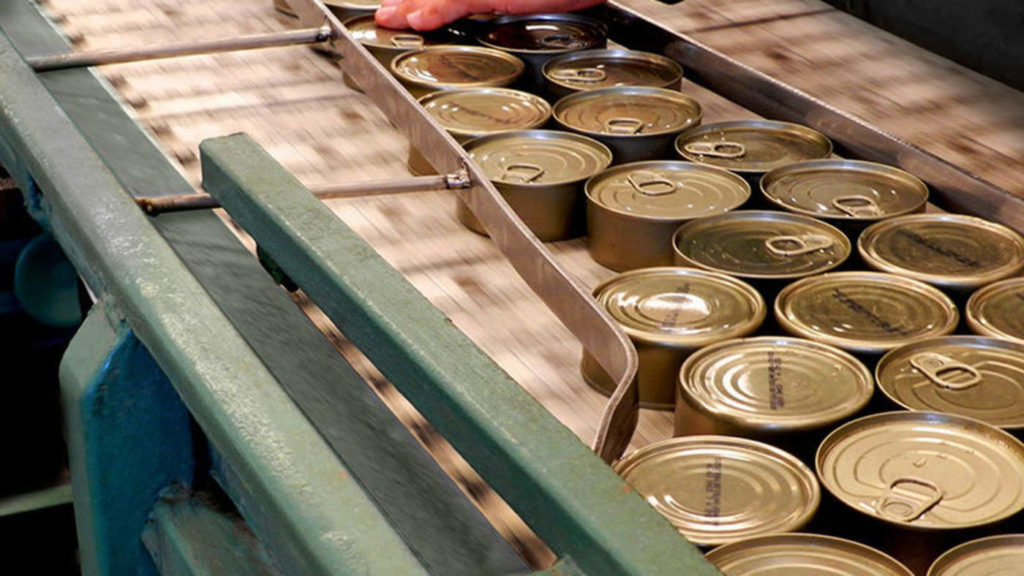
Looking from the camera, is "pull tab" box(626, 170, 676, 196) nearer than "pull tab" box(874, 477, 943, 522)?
No

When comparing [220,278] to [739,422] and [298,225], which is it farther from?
[739,422]

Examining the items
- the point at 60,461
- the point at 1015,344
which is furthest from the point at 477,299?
the point at 60,461

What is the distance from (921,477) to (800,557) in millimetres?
172

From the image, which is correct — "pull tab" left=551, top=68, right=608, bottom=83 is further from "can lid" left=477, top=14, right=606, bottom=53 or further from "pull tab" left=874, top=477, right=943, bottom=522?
"pull tab" left=874, top=477, right=943, bottom=522

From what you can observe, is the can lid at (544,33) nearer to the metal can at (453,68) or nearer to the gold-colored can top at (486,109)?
the metal can at (453,68)

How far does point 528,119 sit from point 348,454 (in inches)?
39.0

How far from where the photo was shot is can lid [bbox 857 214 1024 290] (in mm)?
1665

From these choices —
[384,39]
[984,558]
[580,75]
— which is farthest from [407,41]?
[984,558]

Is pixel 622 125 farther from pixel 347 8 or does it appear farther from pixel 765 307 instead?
pixel 347 8

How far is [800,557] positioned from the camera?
120 cm

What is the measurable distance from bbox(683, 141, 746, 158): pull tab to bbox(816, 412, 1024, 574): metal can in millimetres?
698

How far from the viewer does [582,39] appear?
245cm

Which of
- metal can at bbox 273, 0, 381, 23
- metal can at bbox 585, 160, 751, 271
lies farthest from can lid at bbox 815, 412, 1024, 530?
metal can at bbox 273, 0, 381, 23

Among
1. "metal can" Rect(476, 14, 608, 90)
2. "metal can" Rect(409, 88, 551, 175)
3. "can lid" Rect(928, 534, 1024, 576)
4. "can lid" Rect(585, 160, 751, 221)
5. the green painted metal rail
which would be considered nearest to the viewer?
the green painted metal rail
